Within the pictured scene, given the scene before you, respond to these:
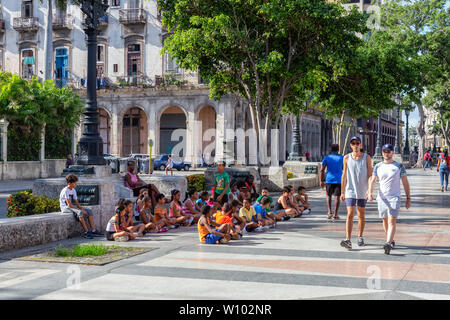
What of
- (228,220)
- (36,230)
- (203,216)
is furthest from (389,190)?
(36,230)

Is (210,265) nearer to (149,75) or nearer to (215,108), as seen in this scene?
(215,108)

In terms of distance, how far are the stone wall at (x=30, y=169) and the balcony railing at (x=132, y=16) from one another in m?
18.5

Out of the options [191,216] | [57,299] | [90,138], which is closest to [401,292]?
[57,299]

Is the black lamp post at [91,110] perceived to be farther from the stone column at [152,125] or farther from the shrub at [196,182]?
the stone column at [152,125]

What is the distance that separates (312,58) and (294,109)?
4.49 metres

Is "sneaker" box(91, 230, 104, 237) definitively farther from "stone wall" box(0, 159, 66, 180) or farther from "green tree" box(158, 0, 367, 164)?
"stone wall" box(0, 159, 66, 180)

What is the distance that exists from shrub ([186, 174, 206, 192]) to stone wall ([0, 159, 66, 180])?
1323 centimetres

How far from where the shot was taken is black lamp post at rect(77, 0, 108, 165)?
11.1 metres

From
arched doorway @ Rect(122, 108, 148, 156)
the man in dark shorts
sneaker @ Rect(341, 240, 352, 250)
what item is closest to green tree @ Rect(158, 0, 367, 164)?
the man in dark shorts

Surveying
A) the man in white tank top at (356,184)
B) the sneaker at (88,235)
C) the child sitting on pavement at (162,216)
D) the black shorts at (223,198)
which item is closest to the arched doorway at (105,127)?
the black shorts at (223,198)

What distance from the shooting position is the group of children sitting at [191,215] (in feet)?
30.1

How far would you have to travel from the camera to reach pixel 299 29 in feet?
55.0

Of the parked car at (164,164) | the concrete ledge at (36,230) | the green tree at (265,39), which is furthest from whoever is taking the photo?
the parked car at (164,164)

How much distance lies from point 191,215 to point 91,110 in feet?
10.0
